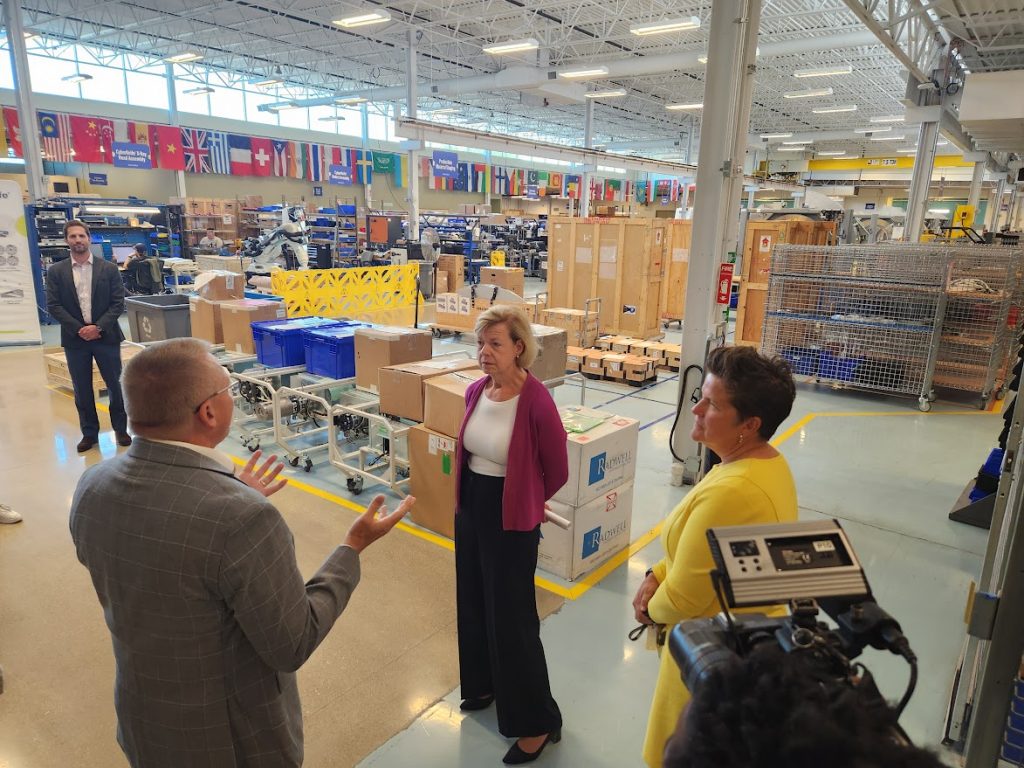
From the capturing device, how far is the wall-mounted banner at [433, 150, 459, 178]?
25969mm

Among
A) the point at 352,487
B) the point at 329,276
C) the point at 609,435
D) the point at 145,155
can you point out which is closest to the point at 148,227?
the point at 145,155

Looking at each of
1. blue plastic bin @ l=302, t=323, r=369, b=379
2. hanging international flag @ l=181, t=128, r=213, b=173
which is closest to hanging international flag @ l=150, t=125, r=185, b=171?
hanging international flag @ l=181, t=128, r=213, b=173

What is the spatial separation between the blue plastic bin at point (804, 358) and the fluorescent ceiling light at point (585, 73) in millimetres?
7439

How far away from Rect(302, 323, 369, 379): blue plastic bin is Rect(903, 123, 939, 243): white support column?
11.7 metres

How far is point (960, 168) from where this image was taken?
2622 cm

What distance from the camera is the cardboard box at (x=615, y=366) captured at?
875cm

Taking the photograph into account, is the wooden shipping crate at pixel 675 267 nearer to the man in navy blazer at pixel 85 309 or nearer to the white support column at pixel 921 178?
the white support column at pixel 921 178

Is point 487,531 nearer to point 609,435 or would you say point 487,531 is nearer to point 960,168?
point 609,435

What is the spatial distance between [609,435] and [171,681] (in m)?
2.93

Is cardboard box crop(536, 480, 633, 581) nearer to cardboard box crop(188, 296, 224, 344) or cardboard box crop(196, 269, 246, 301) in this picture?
cardboard box crop(188, 296, 224, 344)

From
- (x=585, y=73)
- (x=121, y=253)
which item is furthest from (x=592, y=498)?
(x=121, y=253)

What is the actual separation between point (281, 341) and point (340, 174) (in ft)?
62.6

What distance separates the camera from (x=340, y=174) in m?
23.1

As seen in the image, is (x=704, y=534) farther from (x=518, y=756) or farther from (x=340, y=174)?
(x=340, y=174)
